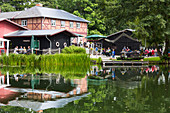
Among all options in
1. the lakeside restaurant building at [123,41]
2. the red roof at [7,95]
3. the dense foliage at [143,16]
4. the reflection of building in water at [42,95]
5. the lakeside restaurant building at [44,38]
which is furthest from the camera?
the lakeside restaurant building at [123,41]

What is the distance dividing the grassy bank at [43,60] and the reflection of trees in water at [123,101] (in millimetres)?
15728

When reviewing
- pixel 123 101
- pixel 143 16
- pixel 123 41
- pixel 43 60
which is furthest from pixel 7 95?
pixel 123 41

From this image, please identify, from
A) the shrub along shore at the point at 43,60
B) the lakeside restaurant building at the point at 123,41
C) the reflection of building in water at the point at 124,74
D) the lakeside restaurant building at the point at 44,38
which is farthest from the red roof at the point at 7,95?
the lakeside restaurant building at the point at 123,41

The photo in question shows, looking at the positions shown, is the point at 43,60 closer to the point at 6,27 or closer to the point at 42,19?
the point at 6,27

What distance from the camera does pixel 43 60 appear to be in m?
30.0

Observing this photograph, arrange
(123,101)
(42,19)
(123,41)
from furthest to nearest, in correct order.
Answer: (123,41)
(42,19)
(123,101)

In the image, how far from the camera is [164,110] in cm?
967

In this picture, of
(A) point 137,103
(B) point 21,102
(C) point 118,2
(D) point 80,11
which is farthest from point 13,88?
(D) point 80,11

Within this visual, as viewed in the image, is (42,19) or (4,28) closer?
(4,28)

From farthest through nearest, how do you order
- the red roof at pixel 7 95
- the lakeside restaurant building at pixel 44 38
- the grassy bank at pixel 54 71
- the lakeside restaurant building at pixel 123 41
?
the lakeside restaurant building at pixel 123 41
the lakeside restaurant building at pixel 44 38
the grassy bank at pixel 54 71
the red roof at pixel 7 95

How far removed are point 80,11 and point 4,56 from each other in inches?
1363

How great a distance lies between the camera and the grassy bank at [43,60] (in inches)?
1175

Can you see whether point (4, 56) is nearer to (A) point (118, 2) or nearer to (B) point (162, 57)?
(A) point (118, 2)

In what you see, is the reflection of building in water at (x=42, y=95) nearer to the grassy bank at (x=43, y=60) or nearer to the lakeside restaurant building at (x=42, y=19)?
the grassy bank at (x=43, y=60)
